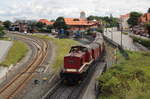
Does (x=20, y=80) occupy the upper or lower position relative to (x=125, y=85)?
lower

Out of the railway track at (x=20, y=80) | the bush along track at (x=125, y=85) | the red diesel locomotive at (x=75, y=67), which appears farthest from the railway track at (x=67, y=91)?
the railway track at (x=20, y=80)

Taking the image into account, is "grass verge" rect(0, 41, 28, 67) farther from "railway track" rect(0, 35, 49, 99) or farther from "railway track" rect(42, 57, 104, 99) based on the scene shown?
"railway track" rect(42, 57, 104, 99)

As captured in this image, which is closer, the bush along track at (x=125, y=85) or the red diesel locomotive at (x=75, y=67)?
the bush along track at (x=125, y=85)

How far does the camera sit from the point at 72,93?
2689 centimetres

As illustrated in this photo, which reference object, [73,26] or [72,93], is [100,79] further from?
[73,26]

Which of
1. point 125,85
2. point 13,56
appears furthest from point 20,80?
point 13,56

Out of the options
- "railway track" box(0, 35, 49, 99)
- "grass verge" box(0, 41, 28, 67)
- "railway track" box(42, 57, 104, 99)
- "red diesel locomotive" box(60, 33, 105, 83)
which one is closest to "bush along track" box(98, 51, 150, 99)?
"railway track" box(42, 57, 104, 99)

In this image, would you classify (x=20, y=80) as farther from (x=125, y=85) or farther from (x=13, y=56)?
(x=13, y=56)

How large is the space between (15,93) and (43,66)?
13.2 m

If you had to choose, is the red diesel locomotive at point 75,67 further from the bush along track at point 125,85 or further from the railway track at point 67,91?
the bush along track at point 125,85

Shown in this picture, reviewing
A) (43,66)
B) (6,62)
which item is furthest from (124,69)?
(6,62)

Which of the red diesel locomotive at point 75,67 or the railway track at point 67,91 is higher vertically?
the red diesel locomotive at point 75,67


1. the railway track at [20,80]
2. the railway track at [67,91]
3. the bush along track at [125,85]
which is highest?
the bush along track at [125,85]

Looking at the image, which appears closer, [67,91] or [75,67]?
[67,91]
